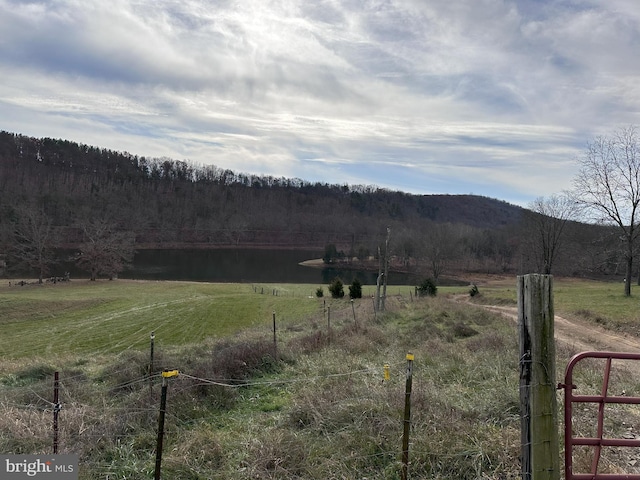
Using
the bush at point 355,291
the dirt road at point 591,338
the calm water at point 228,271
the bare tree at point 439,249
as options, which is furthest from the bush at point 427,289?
the bare tree at point 439,249

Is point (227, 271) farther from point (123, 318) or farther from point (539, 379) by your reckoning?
point (539, 379)

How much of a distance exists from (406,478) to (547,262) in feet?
135

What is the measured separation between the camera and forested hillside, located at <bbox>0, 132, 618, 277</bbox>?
9012 cm

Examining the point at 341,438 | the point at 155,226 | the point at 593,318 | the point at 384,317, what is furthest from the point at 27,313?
the point at 155,226

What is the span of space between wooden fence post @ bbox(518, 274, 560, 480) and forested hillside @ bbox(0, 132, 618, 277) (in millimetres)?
64133

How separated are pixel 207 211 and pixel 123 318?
130 m

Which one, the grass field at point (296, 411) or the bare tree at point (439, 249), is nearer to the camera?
the grass field at point (296, 411)

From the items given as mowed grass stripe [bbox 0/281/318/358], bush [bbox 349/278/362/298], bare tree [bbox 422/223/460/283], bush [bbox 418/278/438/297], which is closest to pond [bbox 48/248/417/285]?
bare tree [bbox 422/223/460/283]

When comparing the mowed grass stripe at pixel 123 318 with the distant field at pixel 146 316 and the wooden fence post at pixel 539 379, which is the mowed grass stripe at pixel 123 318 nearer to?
the distant field at pixel 146 316

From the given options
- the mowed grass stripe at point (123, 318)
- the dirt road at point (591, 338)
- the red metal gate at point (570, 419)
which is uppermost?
the red metal gate at point (570, 419)

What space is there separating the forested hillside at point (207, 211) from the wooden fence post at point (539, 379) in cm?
6413

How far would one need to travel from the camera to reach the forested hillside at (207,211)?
90.1 meters

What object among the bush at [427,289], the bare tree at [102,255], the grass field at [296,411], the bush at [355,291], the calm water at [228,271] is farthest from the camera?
the calm water at [228,271]

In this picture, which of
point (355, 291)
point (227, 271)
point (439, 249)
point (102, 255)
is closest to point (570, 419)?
point (355, 291)
